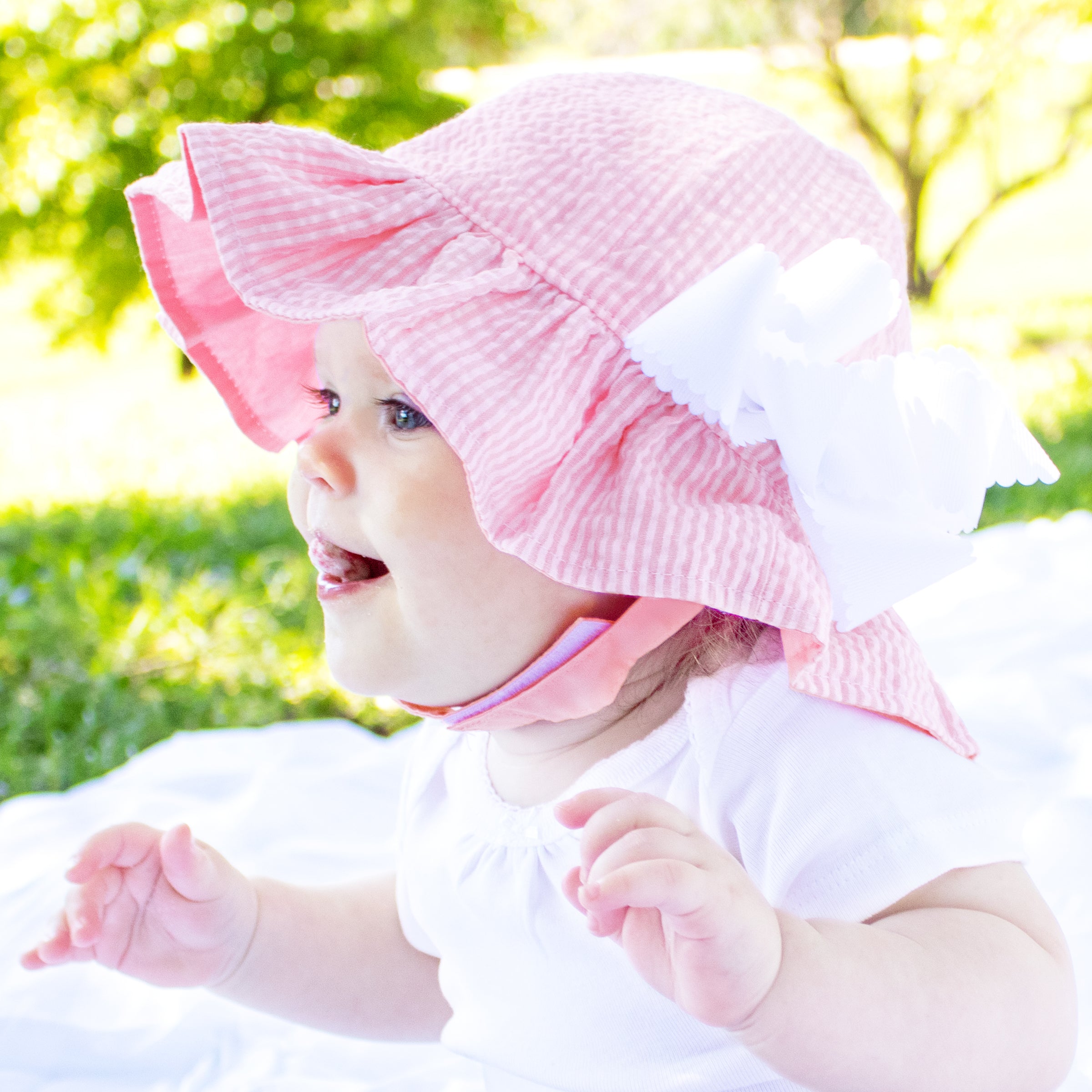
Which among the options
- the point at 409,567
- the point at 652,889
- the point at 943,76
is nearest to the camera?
the point at 652,889

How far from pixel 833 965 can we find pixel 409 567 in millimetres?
431

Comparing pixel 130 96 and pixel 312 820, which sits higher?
pixel 312 820

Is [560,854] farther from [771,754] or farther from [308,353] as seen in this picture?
[308,353]

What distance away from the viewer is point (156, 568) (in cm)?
303

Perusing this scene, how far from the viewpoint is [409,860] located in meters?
1.34

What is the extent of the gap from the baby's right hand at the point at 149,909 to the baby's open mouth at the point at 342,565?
313 mm

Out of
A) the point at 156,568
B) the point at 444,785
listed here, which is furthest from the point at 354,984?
the point at 156,568

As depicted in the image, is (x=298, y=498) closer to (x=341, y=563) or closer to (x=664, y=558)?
(x=341, y=563)

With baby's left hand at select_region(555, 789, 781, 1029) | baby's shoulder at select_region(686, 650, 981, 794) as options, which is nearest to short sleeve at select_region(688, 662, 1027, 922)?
baby's shoulder at select_region(686, 650, 981, 794)

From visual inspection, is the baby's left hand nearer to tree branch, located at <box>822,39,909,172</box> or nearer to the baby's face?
the baby's face

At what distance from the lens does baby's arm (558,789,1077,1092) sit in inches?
31.2

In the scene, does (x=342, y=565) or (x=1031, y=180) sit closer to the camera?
(x=342, y=565)

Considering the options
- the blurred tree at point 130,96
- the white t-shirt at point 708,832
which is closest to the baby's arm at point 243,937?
the white t-shirt at point 708,832

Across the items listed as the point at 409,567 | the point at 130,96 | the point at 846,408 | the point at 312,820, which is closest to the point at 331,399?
the point at 409,567
